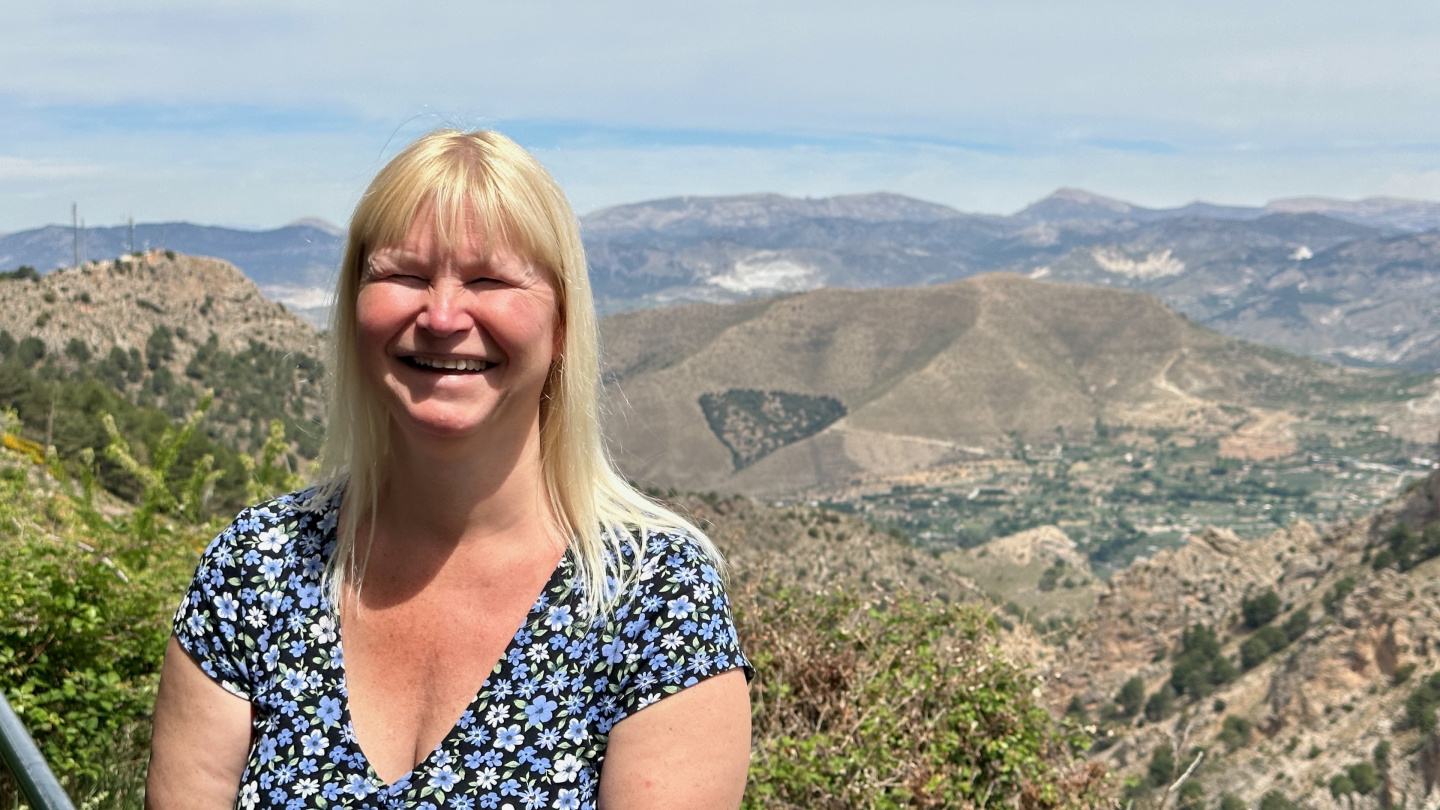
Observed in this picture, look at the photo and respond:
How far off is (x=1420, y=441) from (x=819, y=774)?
173568mm

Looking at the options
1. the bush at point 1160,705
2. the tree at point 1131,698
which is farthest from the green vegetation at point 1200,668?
the tree at point 1131,698

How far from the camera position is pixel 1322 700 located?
107ft

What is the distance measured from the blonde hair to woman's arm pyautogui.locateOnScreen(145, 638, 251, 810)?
241 millimetres

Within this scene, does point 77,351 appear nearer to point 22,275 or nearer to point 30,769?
point 22,275

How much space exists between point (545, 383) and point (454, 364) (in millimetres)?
213

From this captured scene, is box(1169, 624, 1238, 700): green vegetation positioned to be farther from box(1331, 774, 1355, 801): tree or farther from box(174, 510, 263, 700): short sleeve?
box(174, 510, 263, 700): short sleeve

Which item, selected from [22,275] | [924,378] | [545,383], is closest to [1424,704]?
[545,383]

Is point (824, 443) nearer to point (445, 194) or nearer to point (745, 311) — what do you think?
point (745, 311)

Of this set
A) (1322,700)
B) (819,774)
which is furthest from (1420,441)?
(819,774)

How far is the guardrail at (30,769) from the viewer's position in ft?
5.34

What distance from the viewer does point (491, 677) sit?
1.86m

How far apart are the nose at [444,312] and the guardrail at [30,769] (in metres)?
0.83

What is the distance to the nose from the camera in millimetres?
1881

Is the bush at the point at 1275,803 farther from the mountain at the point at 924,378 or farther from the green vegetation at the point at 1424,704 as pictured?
the mountain at the point at 924,378
